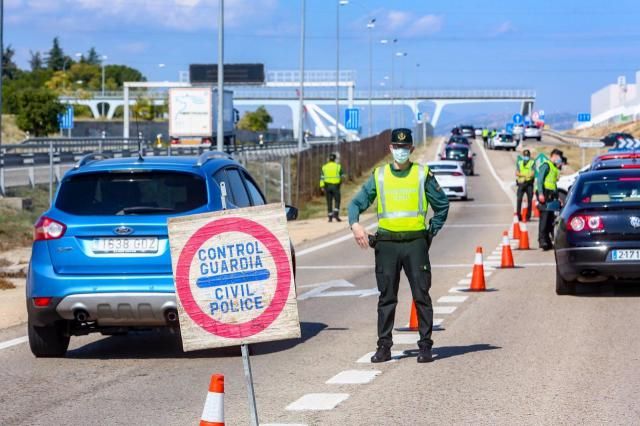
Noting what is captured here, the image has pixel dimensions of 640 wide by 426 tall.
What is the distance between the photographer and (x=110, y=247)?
11.4 m

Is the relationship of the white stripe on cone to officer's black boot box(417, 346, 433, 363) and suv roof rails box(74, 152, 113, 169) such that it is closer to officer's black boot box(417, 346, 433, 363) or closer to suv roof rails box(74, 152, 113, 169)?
officer's black boot box(417, 346, 433, 363)

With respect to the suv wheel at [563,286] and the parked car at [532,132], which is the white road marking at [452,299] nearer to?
the suv wheel at [563,286]

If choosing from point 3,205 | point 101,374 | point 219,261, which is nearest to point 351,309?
point 101,374

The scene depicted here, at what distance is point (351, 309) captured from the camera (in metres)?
15.8

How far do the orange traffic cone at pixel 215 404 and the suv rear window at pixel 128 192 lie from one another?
15.9 ft

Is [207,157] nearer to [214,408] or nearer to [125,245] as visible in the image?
[125,245]

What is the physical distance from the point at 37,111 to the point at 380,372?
104 m

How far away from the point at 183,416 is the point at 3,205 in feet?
82.0

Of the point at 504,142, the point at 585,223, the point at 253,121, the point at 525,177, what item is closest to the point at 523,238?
the point at 525,177

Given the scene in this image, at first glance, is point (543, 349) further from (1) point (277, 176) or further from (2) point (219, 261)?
(1) point (277, 176)

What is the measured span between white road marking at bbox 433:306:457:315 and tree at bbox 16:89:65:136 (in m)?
97.6

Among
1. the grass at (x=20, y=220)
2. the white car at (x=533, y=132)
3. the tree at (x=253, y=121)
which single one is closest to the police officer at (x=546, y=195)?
the grass at (x=20, y=220)

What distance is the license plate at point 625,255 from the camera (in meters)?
16.3

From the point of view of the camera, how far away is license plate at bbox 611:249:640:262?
16266 mm
